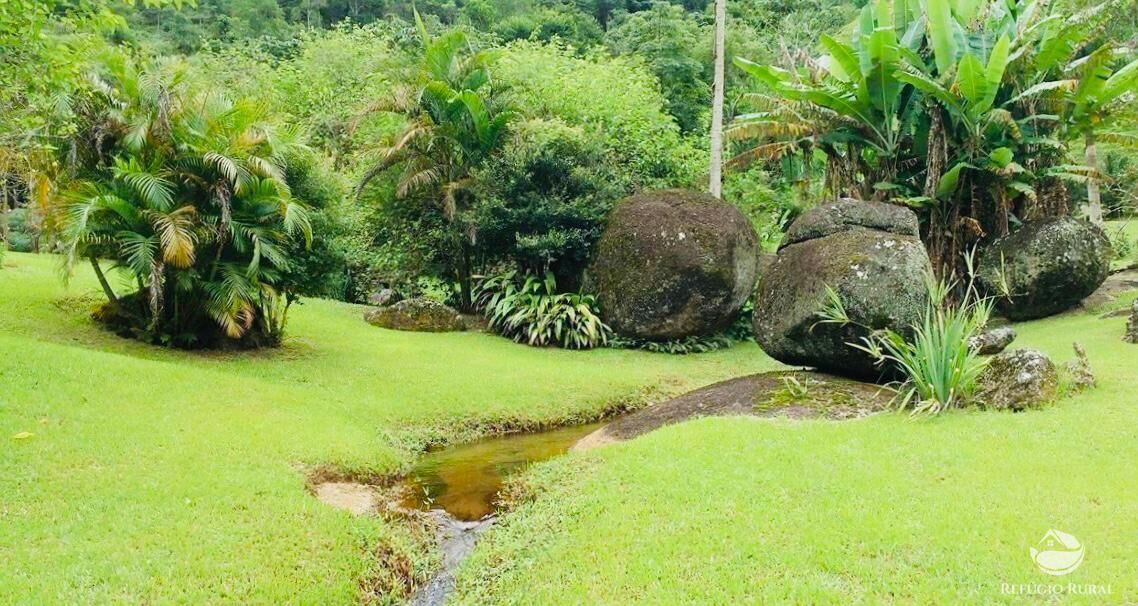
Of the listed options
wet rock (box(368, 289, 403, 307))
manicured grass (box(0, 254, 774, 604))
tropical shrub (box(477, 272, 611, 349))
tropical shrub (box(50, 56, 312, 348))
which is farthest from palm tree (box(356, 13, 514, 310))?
tropical shrub (box(50, 56, 312, 348))

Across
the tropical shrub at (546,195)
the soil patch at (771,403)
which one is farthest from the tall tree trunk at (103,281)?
the soil patch at (771,403)

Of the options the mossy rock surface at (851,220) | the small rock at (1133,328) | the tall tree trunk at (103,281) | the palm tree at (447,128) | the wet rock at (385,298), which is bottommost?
the wet rock at (385,298)

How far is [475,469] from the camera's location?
351 inches

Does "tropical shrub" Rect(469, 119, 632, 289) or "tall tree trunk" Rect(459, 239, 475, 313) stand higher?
"tropical shrub" Rect(469, 119, 632, 289)

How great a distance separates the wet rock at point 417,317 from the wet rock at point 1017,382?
11.5 meters

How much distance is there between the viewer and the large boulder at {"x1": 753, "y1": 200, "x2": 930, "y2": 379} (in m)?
9.52

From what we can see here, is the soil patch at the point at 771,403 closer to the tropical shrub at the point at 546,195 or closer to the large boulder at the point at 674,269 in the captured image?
the large boulder at the point at 674,269

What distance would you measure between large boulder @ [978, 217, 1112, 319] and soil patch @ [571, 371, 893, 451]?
8.38m

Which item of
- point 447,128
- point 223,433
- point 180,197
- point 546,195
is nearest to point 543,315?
point 546,195

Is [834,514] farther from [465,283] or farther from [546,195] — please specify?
[465,283]

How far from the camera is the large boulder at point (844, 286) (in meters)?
9.52

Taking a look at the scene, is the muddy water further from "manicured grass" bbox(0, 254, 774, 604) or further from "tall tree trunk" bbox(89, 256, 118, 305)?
"tall tree trunk" bbox(89, 256, 118, 305)

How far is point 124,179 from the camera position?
35.0ft

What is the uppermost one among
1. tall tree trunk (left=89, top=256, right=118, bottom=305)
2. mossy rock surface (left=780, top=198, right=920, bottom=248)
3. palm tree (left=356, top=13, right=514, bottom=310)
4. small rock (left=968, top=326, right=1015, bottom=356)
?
palm tree (left=356, top=13, right=514, bottom=310)
